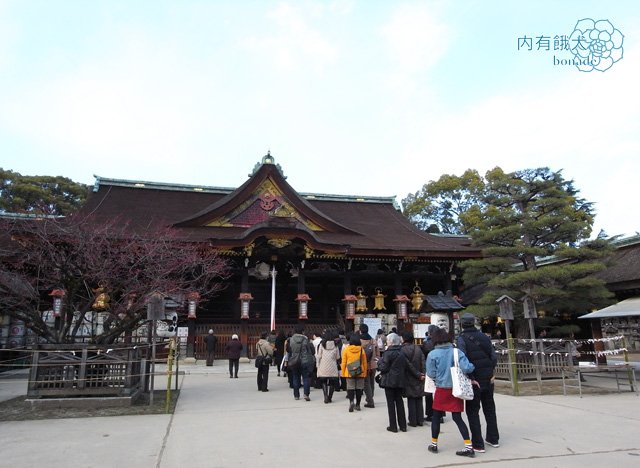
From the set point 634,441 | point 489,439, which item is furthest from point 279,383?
point 634,441

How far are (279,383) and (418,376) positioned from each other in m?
6.24

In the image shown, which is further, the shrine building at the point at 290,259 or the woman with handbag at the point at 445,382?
the shrine building at the point at 290,259

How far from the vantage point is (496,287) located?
14305 millimetres

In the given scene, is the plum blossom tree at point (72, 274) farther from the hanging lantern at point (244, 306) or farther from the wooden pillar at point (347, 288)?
the wooden pillar at point (347, 288)

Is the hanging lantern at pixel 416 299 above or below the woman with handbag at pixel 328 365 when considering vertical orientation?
above

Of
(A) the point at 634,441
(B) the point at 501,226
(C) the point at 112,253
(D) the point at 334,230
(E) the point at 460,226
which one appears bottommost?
(A) the point at 634,441

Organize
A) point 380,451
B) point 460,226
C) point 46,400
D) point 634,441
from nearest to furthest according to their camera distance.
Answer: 1. point 380,451
2. point 634,441
3. point 46,400
4. point 460,226

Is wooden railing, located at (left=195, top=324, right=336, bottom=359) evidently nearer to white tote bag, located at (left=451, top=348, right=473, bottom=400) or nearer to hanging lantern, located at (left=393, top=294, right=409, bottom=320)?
hanging lantern, located at (left=393, top=294, right=409, bottom=320)

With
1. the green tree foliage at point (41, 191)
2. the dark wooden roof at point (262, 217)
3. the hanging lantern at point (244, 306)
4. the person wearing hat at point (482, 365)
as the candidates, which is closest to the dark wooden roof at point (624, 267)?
the dark wooden roof at point (262, 217)

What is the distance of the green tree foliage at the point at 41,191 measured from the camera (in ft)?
111

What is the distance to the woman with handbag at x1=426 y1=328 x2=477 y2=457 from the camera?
5113 millimetres

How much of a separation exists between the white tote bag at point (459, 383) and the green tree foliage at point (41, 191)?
32.7m

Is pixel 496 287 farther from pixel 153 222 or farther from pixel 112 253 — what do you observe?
pixel 153 222

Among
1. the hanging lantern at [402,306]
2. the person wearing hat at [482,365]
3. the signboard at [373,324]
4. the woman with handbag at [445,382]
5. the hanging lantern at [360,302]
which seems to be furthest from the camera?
the hanging lantern at [360,302]
